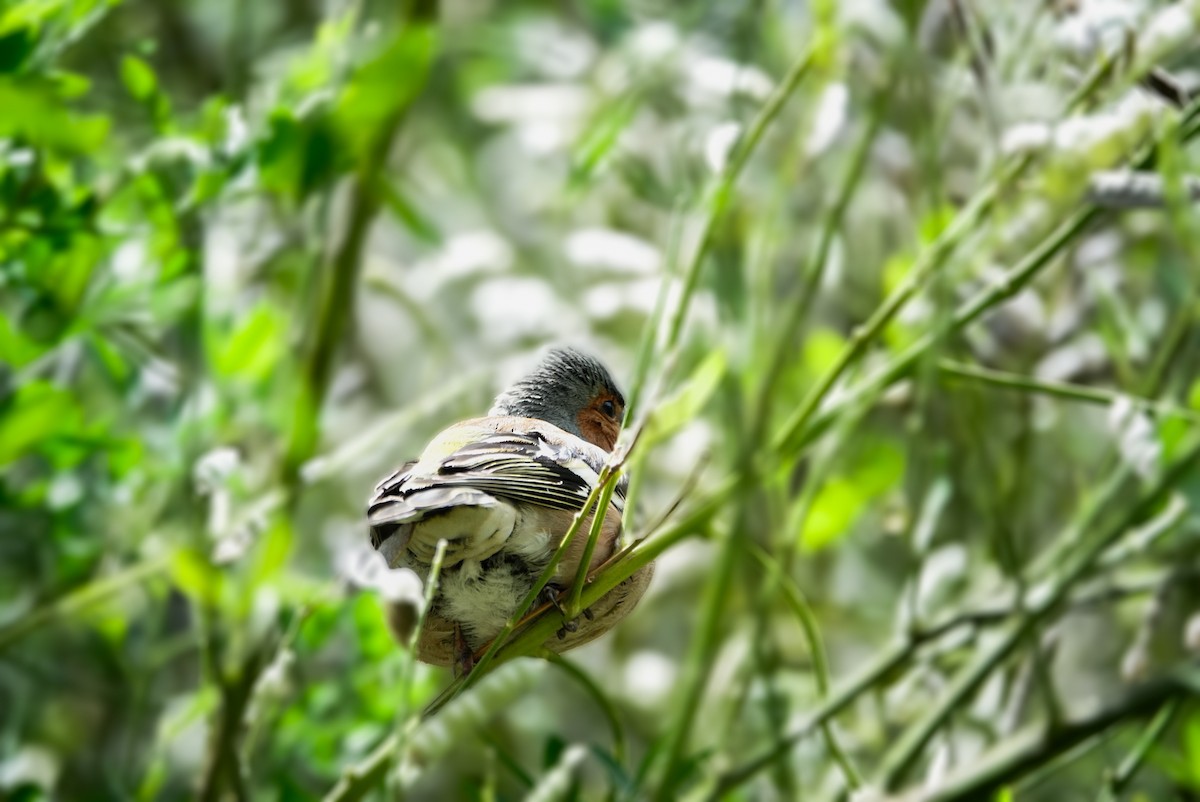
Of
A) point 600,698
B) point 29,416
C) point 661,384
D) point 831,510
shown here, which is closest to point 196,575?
point 29,416

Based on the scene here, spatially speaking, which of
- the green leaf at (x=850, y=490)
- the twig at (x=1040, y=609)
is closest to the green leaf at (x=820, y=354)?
the green leaf at (x=850, y=490)

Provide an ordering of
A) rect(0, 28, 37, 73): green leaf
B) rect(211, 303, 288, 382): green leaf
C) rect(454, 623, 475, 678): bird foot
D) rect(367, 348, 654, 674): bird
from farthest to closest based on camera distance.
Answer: rect(211, 303, 288, 382): green leaf → rect(0, 28, 37, 73): green leaf → rect(454, 623, 475, 678): bird foot → rect(367, 348, 654, 674): bird

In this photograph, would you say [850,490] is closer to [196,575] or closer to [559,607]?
[196,575]

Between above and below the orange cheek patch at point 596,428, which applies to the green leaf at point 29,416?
above

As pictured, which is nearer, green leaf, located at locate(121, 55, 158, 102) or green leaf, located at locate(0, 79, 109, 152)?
green leaf, located at locate(0, 79, 109, 152)

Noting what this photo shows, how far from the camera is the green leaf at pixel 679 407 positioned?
1.69 m

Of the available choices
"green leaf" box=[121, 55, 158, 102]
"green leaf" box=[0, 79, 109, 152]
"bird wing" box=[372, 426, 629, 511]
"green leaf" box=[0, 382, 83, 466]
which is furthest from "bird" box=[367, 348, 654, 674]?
"green leaf" box=[121, 55, 158, 102]

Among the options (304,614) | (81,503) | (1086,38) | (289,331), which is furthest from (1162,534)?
(81,503)

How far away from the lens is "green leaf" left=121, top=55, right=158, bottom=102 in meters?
3.16

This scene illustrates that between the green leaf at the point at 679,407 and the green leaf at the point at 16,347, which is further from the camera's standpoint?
the green leaf at the point at 16,347

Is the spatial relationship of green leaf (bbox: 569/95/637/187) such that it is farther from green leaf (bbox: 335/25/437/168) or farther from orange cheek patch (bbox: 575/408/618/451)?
orange cheek patch (bbox: 575/408/618/451)

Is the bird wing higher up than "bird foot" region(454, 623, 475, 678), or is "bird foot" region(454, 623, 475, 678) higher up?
the bird wing

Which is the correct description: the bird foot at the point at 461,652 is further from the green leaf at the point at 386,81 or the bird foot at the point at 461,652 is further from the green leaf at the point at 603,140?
the green leaf at the point at 603,140

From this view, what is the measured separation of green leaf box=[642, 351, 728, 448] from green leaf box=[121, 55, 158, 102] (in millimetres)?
1902
